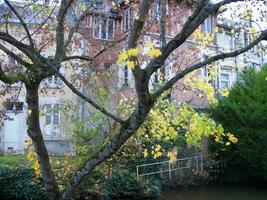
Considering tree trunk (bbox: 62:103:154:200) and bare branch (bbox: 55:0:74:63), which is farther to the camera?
bare branch (bbox: 55:0:74:63)

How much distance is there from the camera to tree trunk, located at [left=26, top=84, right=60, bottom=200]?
6.96m

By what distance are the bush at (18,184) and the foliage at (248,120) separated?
35.1ft

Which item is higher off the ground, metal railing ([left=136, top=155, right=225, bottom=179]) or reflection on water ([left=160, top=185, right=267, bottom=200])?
metal railing ([left=136, top=155, right=225, bottom=179])

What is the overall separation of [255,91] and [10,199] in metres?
12.8

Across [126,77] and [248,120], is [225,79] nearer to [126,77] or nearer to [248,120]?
[126,77]

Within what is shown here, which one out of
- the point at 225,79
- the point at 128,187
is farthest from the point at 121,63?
the point at 225,79

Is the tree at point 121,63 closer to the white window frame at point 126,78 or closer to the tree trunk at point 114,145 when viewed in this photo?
the tree trunk at point 114,145

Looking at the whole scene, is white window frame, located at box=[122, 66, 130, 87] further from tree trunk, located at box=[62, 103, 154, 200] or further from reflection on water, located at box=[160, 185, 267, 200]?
tree trunk, located at box=[62, 103, 154, 200]

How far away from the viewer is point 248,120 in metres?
21.1

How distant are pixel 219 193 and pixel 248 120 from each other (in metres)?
4.04

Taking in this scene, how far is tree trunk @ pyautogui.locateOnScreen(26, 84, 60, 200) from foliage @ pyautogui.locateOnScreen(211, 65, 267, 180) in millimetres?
14830

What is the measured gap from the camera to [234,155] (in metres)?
21.9

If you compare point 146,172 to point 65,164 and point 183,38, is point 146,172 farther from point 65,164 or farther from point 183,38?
point 183,38

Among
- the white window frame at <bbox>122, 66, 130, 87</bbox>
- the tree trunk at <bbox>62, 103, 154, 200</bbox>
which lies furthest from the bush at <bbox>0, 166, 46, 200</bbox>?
the white window frame at <bbox>122, 66, 130, 87</bbox>
